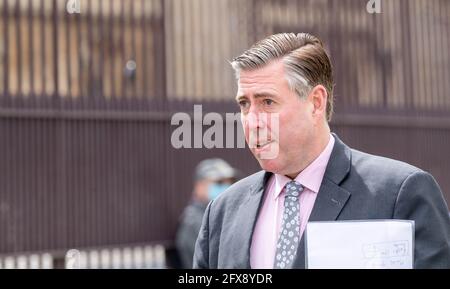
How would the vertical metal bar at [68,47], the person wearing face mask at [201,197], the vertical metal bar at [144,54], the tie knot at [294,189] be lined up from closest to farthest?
the tie knot at [294,189] < the person wearing face mask at [201,197] < the vertical metal bar at [68,47] < the vertical metal bar at [144,54]

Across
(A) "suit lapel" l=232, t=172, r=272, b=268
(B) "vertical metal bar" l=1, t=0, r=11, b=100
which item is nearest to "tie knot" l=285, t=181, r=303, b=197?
(A) "suit lapel" l=232, t=172, r=272, b=268

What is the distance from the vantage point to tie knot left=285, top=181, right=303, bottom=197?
7.68ft

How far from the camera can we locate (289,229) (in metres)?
2.27

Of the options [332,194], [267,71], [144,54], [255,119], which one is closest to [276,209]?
[332,194]

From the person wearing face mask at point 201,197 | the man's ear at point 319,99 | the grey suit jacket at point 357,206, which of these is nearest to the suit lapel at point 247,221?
the grey suit jacket at point 357,206

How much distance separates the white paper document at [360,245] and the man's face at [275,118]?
1.15 ft

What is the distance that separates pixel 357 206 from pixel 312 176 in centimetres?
20

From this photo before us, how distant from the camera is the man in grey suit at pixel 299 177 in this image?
219cm

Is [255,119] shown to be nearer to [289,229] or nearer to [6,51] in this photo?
[289,229]

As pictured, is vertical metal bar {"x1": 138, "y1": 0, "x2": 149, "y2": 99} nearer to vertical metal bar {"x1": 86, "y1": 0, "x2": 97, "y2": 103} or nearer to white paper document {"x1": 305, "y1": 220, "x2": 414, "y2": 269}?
vertical metal bar {"x1": 86, "y1": 0, "x2": 97, "y2": 103}

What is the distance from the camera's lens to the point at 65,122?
7.56m

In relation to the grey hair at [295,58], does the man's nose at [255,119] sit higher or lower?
lower

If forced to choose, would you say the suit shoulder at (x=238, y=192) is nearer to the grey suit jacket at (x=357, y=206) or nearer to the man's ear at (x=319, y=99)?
the grey suit jacket at (x=357, y=206)
